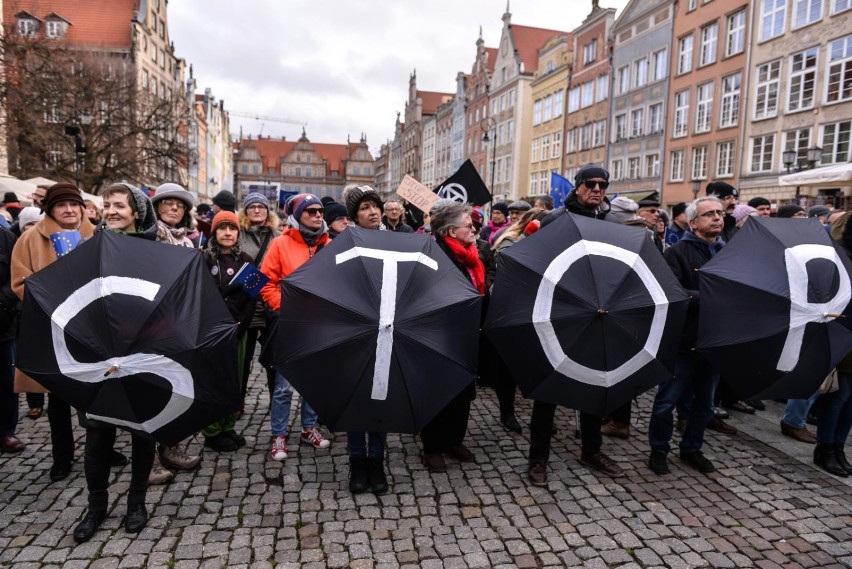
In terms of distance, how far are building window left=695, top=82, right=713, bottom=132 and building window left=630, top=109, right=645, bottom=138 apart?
13.8 feet

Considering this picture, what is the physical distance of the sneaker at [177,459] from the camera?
169 inches

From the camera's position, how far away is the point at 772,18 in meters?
24.7

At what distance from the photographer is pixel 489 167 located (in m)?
55.1

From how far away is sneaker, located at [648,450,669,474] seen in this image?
176 inches

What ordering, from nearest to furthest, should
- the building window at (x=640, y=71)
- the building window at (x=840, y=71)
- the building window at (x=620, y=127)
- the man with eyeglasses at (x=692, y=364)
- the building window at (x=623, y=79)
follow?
the man with eyeglasses at (x=692, y=364)
the building window at (x=840, y=71)
the building window at (x=640, y=71)
the building window at (x=623, y=79)
the building window at (x=620, y=127)

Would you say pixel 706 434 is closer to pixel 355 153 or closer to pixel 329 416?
pixel 329 416

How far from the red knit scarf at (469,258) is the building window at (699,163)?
27197mm

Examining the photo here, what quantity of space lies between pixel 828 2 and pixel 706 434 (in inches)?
947

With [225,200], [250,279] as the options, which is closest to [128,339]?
[250,279]

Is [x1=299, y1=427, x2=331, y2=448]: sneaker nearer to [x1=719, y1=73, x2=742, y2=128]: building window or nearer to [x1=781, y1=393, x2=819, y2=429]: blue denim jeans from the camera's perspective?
[x1=781, y1=393, x2=819, y2=429]: blue denim jeans

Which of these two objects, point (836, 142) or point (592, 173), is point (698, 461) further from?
point (836, 142)

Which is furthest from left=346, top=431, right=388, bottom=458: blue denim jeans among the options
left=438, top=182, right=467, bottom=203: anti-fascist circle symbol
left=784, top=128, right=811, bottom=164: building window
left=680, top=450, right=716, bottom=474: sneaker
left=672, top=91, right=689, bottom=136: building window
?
left=672, top=91, right=689, bottom=136: building window

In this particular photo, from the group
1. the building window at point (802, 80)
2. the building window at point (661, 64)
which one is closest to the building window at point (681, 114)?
the building window at point (661, 64)

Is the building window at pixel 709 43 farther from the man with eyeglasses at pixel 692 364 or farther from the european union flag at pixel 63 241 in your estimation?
the european union flag at pixel 63 241
